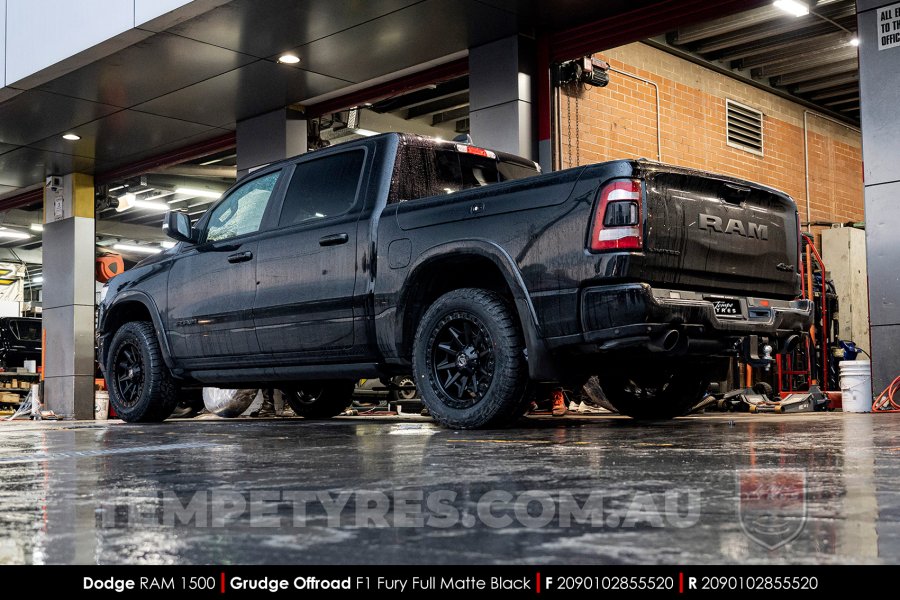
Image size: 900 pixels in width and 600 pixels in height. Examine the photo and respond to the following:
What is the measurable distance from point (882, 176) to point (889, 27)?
4.26 feet

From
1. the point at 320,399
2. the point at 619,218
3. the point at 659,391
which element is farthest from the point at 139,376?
the point at 619,218

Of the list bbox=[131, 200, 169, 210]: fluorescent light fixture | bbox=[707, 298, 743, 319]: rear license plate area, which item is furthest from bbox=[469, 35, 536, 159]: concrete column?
bbox=[131, 200, 169, 210]: fluorescent light fixture

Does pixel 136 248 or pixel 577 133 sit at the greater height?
pixel 136 248

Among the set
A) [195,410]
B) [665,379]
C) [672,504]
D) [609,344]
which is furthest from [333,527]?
[195,410]

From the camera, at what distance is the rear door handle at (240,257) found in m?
7.35

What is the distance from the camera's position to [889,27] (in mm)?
8555

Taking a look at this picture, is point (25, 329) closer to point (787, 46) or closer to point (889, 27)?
point (787, 46)

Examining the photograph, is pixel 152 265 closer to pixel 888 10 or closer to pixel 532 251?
pixel 532 251

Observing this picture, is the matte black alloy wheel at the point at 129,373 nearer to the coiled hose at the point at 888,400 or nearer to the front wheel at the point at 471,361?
the front wheel at the point at 471,361

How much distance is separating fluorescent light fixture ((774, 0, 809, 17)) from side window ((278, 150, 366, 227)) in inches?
276

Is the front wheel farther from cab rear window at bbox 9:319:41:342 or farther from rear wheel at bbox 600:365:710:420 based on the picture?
cab rear window at bbox 9:319:41:342

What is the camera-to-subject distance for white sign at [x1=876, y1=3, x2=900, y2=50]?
8508 mm

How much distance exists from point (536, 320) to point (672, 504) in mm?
3150
